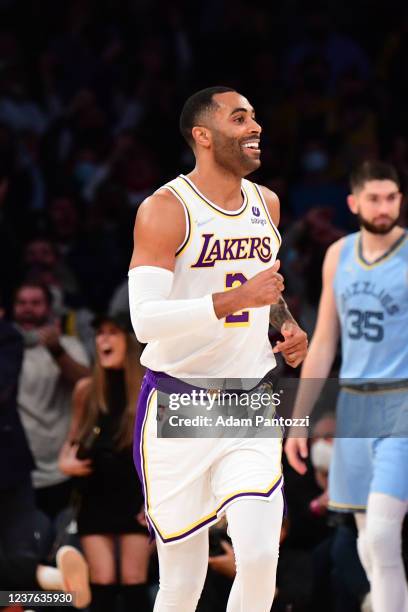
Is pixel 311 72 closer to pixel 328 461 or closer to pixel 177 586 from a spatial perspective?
pixel 328 461

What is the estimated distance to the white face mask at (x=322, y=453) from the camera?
7066 millimetres

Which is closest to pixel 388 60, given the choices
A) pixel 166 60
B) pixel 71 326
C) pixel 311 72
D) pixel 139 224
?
pixel 311 72

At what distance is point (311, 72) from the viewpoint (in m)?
10.5

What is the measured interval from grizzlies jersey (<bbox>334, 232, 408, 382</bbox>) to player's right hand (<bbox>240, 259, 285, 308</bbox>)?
1.63 metres

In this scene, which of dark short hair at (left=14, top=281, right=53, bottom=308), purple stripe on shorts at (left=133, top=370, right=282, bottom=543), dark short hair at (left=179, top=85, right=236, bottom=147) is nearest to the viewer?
purple stripe on shorts at (left=133, top=370, right=282, bottom=543)

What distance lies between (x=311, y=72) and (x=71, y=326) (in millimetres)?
3292

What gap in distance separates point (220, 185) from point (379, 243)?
148 cm

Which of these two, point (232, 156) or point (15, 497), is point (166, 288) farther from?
point (15, 497)

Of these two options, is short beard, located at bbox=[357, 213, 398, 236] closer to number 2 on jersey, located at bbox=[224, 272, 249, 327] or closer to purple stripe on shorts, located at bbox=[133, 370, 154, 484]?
number 2 on jersey, located at bbox=[224, 272, 249, 327]

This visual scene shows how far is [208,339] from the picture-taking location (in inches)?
195

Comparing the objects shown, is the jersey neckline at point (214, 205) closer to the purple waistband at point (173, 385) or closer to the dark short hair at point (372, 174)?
the purple waistband at point (173, 385)

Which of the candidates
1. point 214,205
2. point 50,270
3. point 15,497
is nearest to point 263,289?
point 214,205

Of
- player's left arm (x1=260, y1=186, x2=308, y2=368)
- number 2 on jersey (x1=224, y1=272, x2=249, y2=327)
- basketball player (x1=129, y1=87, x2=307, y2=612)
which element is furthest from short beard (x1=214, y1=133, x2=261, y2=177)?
player's left arm (x1=260, y1=186, x2=308, y2=368)

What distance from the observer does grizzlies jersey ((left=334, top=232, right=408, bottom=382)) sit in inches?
243
